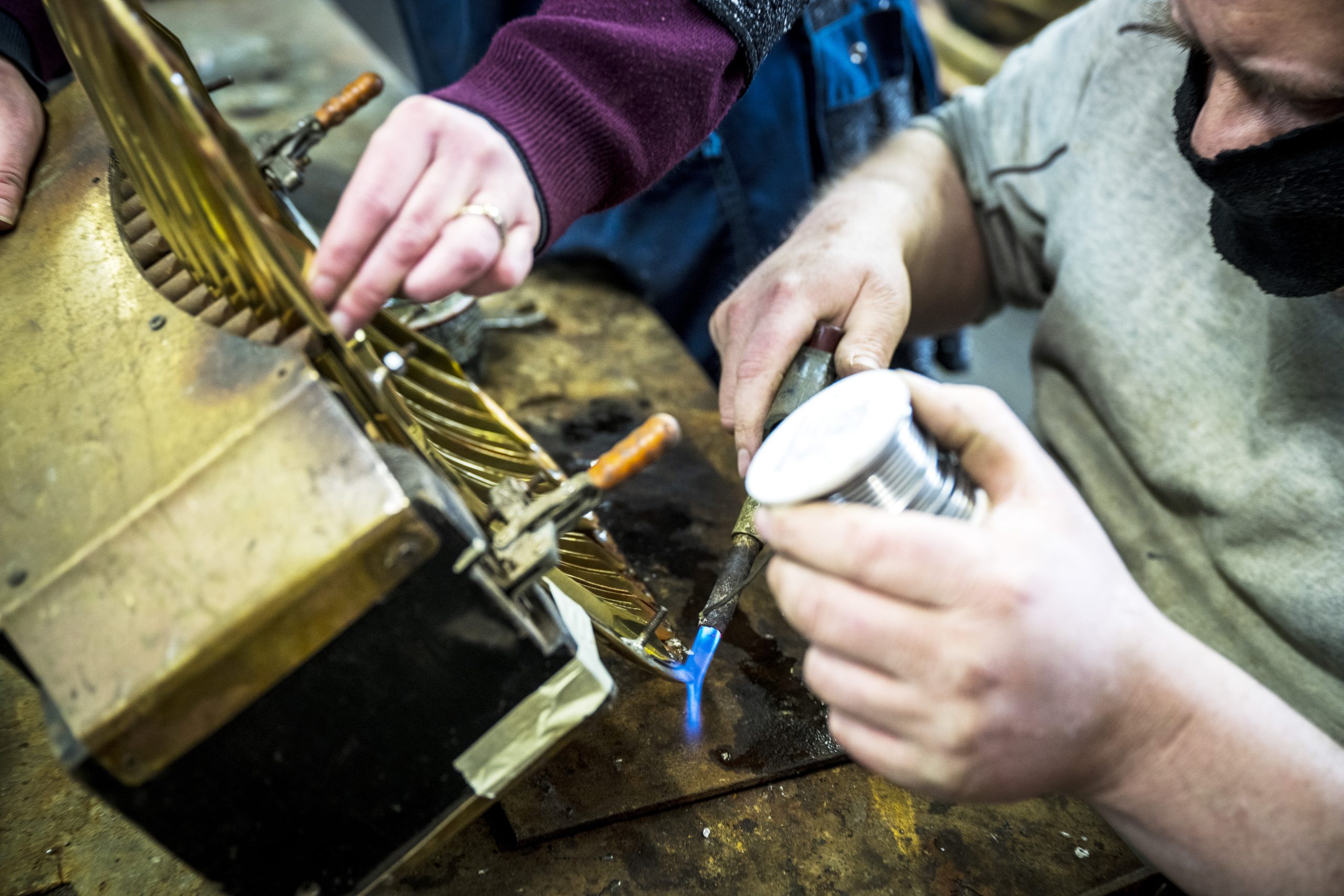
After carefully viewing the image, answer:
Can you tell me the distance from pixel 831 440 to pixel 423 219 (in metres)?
0.40

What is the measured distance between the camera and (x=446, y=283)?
2.37 ft

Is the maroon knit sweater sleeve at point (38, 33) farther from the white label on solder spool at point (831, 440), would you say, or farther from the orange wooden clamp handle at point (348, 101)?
the white label on solder spool at point (831, 440)

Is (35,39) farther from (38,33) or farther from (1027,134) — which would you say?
(1027,134)

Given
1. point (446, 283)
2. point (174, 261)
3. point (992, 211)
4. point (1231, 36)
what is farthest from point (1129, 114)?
point (174, 261)

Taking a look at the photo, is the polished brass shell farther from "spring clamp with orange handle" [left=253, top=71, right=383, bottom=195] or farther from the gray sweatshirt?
the gray sweatshirt

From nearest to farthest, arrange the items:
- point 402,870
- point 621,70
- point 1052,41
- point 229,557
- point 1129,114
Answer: point 229,557
point 402,870
point 621,70
point 1129,114
point 1052,41

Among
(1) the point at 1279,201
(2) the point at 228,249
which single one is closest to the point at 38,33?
(2) the point at 228,249

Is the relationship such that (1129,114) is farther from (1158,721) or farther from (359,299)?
(359,299)

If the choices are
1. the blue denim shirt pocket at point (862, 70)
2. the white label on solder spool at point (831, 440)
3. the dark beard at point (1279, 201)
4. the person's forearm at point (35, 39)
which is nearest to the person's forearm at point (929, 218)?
the blue denim shirt pocket at point (862, 70)

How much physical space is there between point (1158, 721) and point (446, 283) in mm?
684

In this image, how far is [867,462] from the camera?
58cm

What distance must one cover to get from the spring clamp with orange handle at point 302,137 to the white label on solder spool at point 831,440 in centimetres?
74

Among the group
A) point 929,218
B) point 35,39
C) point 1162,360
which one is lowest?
point 1162,360

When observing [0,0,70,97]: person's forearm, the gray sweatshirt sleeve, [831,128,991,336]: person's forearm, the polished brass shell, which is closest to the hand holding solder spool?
the polished brass shell
